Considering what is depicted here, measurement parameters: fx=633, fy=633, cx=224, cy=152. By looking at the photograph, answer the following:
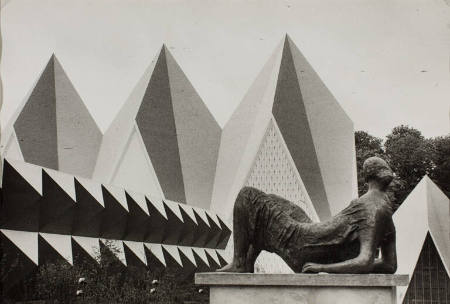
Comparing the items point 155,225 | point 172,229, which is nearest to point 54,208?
point 155,225

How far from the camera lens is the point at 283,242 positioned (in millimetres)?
6578

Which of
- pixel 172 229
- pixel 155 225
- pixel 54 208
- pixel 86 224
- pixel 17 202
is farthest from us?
pixel 172 229

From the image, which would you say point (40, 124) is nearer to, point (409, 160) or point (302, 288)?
point (409, 160)

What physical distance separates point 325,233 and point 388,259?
677 millimetres

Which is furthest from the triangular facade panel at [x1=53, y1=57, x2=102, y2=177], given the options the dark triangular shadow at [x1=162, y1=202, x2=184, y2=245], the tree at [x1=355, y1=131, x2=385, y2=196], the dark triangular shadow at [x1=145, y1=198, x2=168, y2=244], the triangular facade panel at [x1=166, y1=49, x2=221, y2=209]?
the tree at [x1=355, y1=131, x2=385, y2=196]

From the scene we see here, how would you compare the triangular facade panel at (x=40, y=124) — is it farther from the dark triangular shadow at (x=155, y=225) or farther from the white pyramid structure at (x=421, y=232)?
the white pyramid structure at (x=421, y=232)

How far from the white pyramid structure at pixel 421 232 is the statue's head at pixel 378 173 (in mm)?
21047

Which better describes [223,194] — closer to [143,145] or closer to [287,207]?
[143,145]

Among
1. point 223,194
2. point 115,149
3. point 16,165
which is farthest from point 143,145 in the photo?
point 16,165

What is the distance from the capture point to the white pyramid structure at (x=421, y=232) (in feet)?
87.2

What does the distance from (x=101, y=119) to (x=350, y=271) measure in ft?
161

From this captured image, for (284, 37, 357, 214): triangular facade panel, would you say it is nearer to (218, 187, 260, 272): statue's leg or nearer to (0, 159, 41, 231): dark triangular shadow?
(0, 159, 41, 231): dark triangular shadow

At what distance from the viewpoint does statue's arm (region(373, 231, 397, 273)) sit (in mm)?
6227

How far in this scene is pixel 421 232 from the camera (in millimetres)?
26891
